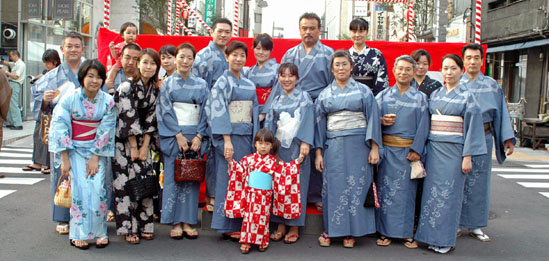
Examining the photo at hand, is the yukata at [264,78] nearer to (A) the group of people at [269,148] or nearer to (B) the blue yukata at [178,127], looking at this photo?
(A) the group of people at [269,148]

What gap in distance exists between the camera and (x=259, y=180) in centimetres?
416

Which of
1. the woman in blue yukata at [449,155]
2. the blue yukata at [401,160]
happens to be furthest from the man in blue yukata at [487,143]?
the blue yukata at [401,160]

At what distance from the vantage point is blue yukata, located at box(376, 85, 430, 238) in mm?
4305

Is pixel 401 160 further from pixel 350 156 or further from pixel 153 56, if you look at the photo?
pixel 153 56

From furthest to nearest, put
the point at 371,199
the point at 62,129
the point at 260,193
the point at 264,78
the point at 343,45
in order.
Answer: the point at 343,45
the point at 264,78
the point at 371,199
the point at 260,193
the point at 62,129

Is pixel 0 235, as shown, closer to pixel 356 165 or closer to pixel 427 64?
pixel 356 165

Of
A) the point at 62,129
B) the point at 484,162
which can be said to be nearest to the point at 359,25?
the point at 484,162

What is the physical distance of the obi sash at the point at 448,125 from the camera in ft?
13.8

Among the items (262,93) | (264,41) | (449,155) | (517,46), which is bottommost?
(449,155)

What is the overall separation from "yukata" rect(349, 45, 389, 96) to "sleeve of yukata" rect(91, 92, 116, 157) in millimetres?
2533

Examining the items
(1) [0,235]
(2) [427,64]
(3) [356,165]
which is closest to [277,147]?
(3) [356,165]

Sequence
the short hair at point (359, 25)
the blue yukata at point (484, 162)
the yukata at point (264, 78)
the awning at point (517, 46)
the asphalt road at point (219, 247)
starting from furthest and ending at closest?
the awning at point (517, 46) < the short hair at point (359, 25) < the yukata at point (264, 78) < the blue yukata at point (484, 162) < the asphalt road at point (219, 247)

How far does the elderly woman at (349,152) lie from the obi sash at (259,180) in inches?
23.3

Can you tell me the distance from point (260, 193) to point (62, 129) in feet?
5.68
